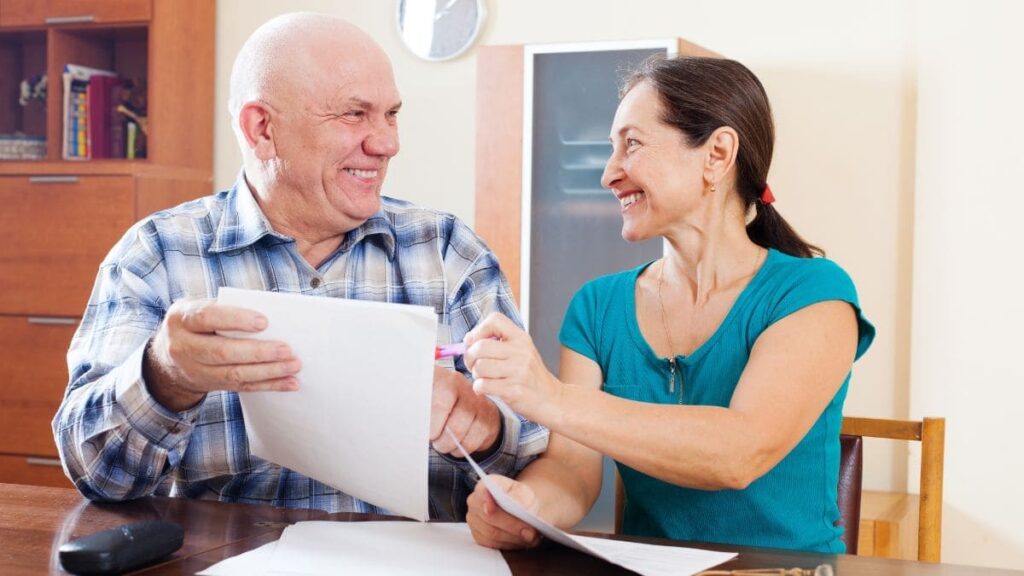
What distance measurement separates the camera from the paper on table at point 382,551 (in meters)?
1.19

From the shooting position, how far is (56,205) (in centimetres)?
388

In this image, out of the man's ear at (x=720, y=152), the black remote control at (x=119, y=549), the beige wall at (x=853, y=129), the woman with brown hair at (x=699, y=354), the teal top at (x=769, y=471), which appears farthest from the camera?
the beige wall at (x=853, y=129)

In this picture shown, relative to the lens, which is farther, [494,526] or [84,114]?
[84,114]

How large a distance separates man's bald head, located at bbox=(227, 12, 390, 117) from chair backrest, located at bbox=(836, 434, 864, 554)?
0.92m

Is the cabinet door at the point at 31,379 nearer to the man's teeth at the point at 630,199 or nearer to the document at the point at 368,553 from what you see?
the man's teeth at the point at 630,199

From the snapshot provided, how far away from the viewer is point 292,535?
52.1 inches

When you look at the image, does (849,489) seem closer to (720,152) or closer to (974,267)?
(720,152)

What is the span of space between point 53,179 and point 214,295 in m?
2.36

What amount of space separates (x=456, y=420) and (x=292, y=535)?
0.30m

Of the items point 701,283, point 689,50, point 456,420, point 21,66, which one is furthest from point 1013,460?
point 21,66

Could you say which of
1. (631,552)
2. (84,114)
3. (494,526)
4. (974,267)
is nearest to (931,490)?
(631,552)

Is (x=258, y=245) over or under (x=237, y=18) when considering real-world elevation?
under

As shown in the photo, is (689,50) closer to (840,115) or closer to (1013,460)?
(840,115)

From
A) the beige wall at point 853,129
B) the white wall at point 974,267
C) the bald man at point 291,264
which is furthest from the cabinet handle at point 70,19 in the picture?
the white wall at point 974,267
